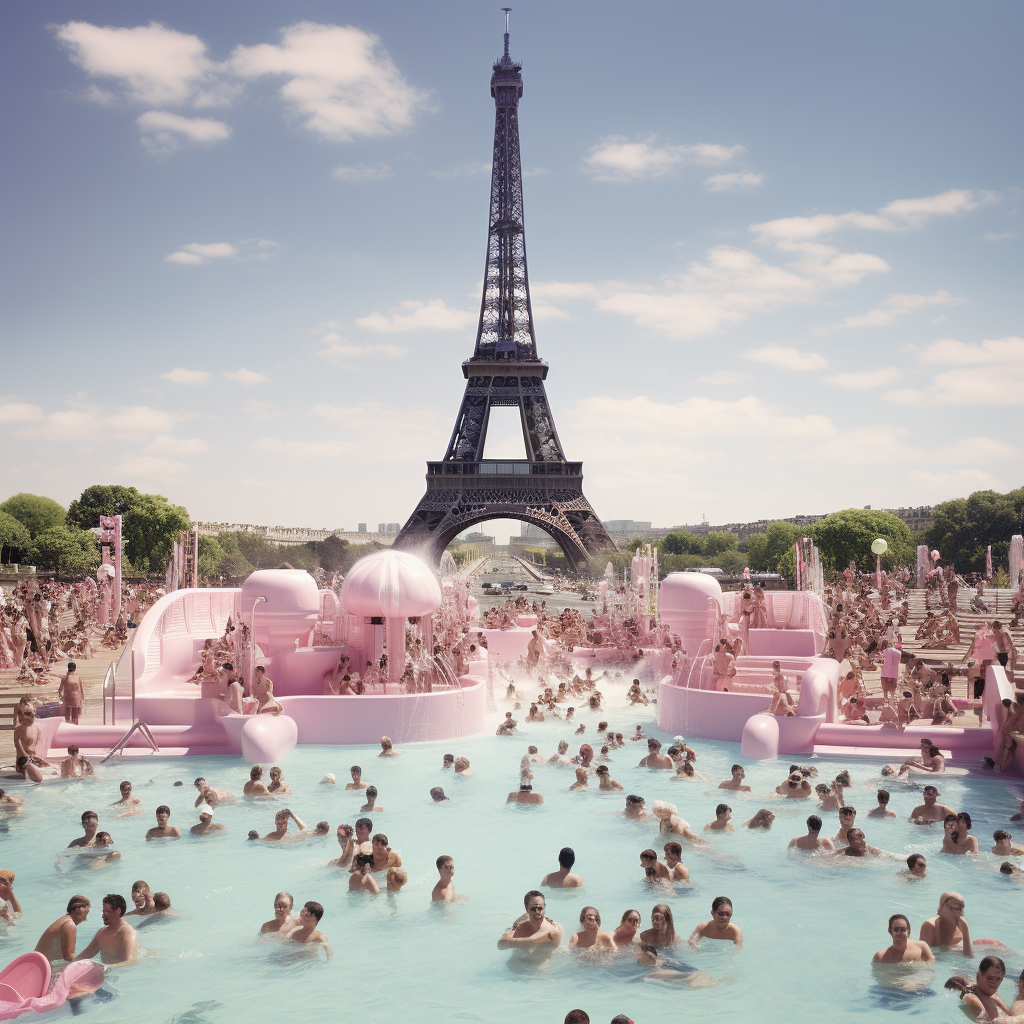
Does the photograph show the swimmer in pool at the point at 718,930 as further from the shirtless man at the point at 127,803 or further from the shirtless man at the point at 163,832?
the shirtless man at the point at 127,803

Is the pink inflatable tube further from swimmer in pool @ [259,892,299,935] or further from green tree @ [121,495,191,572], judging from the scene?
green tree @ [121,495,191,572]

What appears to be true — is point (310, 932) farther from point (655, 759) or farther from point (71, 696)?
point (71, 696)

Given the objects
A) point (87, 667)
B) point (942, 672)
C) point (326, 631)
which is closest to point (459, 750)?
point (326, 631)

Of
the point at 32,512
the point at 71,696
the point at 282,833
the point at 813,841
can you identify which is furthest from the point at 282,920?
the point at 32,512

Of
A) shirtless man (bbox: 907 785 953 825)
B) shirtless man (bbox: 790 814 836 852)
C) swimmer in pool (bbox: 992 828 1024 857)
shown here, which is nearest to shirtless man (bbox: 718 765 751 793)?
shirtless man (bbox: 790 814 836 852)

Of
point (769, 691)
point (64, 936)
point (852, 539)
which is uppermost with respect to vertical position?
point (852, 539)
